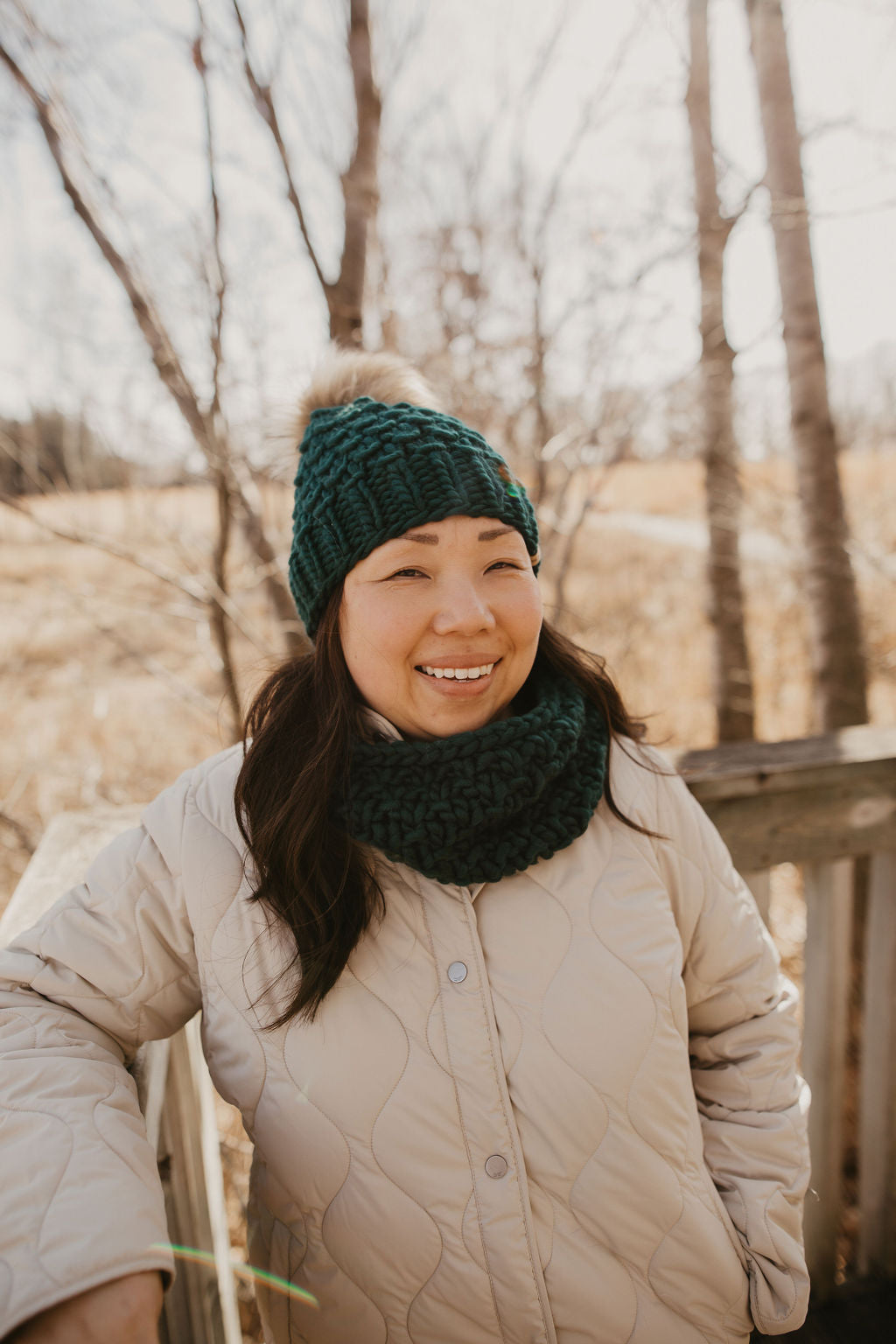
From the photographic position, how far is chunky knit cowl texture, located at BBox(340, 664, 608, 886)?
1119 mm

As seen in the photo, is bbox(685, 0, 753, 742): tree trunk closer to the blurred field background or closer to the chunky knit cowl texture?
the blurred field background

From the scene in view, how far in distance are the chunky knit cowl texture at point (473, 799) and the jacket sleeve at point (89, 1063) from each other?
31 centimetres

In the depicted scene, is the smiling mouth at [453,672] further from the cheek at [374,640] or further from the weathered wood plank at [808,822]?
the weathered wood plank at [808,822]

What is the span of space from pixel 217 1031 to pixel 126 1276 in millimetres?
347

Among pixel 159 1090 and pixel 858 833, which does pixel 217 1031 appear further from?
pixel 858 833

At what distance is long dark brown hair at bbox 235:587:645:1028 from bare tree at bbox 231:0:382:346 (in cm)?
140

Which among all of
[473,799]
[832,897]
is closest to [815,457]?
[832,897]

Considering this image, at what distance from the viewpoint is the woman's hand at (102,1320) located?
29.0 inches

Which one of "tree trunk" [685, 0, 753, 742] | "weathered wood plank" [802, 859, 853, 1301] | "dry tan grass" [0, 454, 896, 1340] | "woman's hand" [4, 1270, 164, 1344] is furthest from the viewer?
"tree trunk" [685, 0, 753, 742]

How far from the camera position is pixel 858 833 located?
1688 millimetres

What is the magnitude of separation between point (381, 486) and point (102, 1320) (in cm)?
103

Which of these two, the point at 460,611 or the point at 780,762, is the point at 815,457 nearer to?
the point at 780,762

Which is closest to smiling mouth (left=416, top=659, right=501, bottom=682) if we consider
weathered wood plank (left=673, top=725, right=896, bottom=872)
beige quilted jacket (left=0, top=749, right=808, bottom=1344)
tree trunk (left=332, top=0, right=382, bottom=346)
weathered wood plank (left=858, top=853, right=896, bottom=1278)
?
beige quilted jacket (left=0, top=749, right=808, bottom=1344)

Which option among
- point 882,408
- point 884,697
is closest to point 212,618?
point 884,697
